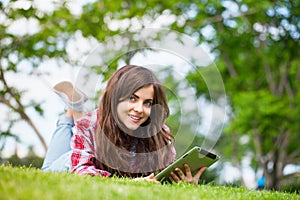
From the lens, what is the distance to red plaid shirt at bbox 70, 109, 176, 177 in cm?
352

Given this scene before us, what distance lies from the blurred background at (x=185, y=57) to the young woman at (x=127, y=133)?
0.18 meters

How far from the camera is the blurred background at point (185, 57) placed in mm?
4184

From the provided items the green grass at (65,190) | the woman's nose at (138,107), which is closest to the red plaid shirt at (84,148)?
the woman's nose at (138,107)

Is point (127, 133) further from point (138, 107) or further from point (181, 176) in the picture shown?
point (181, 176)

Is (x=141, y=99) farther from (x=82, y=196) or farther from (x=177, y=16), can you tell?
(x=177, y=16)

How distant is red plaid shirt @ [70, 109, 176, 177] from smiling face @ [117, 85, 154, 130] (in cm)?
30

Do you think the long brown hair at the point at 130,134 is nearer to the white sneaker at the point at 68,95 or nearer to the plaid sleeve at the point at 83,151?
the plaid sleeve at the point at 83,151

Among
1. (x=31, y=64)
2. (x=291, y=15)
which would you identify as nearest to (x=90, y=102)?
(x=31, y=64)

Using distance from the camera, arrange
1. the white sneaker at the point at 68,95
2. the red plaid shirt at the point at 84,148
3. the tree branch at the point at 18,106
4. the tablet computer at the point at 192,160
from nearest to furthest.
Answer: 1. the tablet computer at the point at 192,160
2. the red plaid shirt at the point at 84,148
3. the white sneaker at the point at 68,95
4. the tree branch at the point at 18,106

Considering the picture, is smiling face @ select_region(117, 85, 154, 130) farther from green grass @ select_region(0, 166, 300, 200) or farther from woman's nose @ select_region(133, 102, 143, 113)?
green grass @ select_region(0, 166, 300, 200)

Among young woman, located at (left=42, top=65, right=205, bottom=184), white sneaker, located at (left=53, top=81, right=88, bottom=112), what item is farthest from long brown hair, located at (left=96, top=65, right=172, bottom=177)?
white sneaker, located at (left=53, top=81, right=88, bottom=112)

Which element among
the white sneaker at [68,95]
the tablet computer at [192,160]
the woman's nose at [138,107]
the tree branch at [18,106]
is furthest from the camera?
the tree branch at [18,106]

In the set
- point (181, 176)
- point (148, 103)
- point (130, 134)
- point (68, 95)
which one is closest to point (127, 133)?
point (130, 134)

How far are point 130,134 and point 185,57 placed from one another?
0.83 meters
